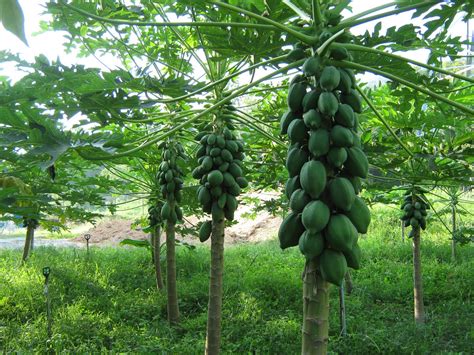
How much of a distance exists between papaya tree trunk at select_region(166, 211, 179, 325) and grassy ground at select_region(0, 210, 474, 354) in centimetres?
19

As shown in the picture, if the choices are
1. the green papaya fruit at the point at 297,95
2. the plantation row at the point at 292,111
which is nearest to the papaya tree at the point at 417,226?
the plantation row at the point at 292,111

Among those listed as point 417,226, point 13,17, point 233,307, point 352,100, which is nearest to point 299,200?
point 352,100

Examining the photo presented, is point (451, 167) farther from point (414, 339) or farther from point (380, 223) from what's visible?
point (380, 223)

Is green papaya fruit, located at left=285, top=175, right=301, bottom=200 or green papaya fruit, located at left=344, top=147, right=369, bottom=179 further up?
green papaya fruit, located at left=344, top=147, right=369, bottom=179

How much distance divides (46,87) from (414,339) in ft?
14.0

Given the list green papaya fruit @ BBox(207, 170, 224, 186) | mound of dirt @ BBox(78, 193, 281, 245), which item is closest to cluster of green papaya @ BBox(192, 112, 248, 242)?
green papaya fruit @ BBox(207, 170, 224, 186)

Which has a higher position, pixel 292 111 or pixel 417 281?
pixel 292 111

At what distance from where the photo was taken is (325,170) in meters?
1.43

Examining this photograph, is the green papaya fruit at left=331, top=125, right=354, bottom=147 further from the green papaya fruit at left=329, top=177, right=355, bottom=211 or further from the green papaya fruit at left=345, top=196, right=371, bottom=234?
the green papaya fruit at left=345, top=196, right=371, bottom=234

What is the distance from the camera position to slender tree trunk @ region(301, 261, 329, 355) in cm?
142

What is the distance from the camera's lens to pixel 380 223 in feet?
41.6

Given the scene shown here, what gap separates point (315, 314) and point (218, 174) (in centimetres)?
187

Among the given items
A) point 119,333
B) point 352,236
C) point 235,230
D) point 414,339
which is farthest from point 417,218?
point 235,230

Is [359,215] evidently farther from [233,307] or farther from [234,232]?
[234,232]
